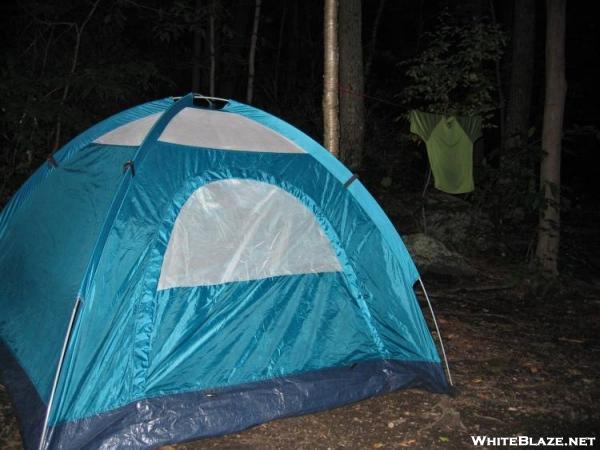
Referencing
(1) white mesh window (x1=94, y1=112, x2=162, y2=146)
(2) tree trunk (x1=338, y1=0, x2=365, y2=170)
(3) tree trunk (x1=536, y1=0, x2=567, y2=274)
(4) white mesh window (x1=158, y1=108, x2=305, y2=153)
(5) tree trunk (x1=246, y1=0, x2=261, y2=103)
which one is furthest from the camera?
(5) tree trunk (x1=246, y1=0, x2=261, y2=103)

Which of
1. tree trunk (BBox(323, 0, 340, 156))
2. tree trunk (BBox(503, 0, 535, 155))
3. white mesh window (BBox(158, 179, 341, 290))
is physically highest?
tree trunk (BBox(503, 0, 535, 155))

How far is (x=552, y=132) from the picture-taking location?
6.93 meters

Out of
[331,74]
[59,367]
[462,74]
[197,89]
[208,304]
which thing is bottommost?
→ [59,367]

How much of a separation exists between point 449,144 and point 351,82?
1.83 metres

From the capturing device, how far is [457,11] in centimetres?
1318

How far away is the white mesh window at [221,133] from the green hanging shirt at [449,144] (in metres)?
3.76

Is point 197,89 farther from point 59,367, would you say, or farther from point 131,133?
point 59,367

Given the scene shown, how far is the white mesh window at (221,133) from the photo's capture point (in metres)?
3.75

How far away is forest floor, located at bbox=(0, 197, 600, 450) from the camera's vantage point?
3434mm

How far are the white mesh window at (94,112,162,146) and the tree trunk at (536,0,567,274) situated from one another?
504 centimetres

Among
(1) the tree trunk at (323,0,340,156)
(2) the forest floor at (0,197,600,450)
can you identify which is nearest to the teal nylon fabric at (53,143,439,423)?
(2) the forest floor at (0,197,600,450)

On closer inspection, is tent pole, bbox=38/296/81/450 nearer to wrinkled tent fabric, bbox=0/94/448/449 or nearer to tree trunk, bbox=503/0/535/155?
wrinkled tent fabric, bbox=0/94/448/449

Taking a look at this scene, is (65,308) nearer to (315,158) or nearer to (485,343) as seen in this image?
(315,158)

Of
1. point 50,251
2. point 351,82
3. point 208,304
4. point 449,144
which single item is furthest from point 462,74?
point 50,251
